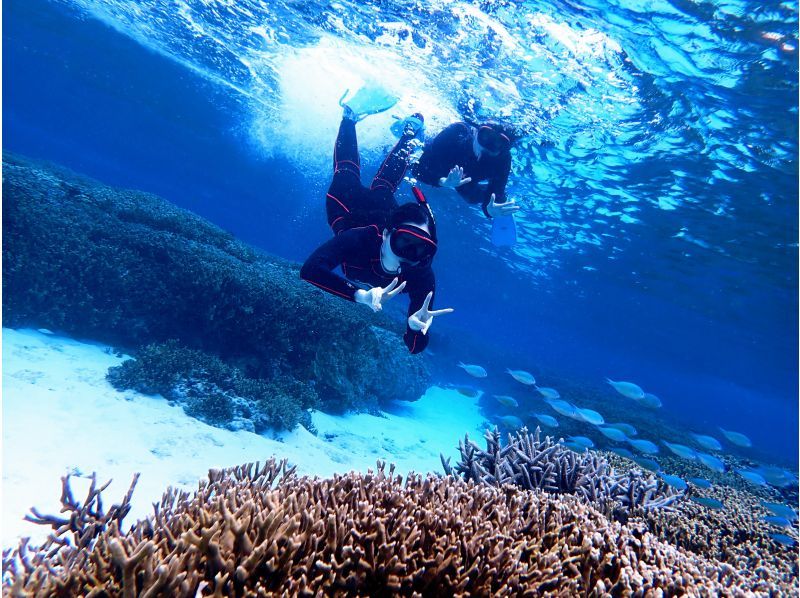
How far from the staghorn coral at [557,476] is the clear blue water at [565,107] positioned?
9.78m

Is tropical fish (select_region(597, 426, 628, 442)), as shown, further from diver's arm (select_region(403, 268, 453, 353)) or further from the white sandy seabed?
diver's arm (select_region(403, 268, 453, 353))

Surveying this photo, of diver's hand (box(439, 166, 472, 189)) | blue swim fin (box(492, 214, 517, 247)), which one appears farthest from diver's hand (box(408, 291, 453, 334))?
blue swim fin (box(492, 214, 517, 247))

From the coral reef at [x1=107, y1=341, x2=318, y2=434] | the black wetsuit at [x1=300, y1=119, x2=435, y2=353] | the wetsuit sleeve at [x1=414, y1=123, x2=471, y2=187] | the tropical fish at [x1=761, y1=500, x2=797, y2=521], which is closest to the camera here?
the black wetsuit at [x1=300, y1=119, x2=435, y2=353]

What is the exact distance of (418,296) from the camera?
230 inches

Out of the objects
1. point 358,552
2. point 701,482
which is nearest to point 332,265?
point 358,552

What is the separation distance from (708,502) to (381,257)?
19.6ft

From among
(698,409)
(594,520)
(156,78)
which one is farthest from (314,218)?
(698,409)

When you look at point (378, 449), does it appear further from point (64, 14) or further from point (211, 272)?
point (64, 14)

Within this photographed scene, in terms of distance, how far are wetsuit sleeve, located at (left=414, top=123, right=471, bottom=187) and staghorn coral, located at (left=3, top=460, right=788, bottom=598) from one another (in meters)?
6.67

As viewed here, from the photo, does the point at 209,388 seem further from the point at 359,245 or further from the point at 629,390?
the point at 629,390

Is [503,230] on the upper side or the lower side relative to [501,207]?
upper

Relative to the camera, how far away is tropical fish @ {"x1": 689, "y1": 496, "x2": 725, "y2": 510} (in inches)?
225

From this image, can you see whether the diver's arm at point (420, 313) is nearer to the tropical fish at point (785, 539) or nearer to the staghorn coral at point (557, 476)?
the staghorn coral at point (557, 476)

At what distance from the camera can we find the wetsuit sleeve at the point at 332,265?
16.8 ft
